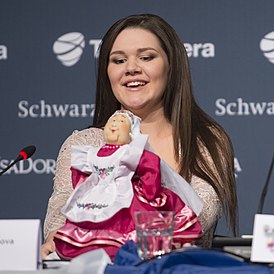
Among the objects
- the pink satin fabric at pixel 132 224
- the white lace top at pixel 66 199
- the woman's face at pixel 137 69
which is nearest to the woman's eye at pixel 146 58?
the woman's face at pixel 137 69

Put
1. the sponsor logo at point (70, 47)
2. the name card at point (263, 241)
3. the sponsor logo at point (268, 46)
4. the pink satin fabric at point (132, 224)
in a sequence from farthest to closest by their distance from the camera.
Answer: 1. the sponsor logo at point (70, 47)
2. the sponsor logo at point (268, 46)
3. the pink satin fabric at point (132, 224)
4. the name card at point (263, 241)

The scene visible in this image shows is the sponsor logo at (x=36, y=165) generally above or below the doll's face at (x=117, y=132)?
below

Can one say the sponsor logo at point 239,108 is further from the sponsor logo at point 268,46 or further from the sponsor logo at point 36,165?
the sponsor logo at point 36,165

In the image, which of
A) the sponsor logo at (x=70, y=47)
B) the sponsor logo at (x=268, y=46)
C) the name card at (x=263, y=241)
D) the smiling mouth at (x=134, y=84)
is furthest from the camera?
the sponsor logo at (x=70, y=47)

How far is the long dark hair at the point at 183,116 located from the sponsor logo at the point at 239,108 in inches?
44.7

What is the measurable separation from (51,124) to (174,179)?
180 centimetres

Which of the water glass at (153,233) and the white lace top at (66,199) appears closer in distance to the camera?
the water glass at (153,233)

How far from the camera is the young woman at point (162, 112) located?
2.53 meters

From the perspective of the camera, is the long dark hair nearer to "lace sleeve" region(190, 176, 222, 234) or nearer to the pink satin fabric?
"lace sleeve" region(190, 176, 222, 234)

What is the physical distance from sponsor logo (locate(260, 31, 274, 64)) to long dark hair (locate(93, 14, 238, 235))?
1182 mm

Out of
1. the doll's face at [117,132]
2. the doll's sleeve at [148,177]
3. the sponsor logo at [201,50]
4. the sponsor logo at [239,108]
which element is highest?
the sponsor logo at [201,50]

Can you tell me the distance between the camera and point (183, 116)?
8.67 ft

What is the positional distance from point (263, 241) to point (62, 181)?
38.9 inches

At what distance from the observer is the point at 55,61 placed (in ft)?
12.9
